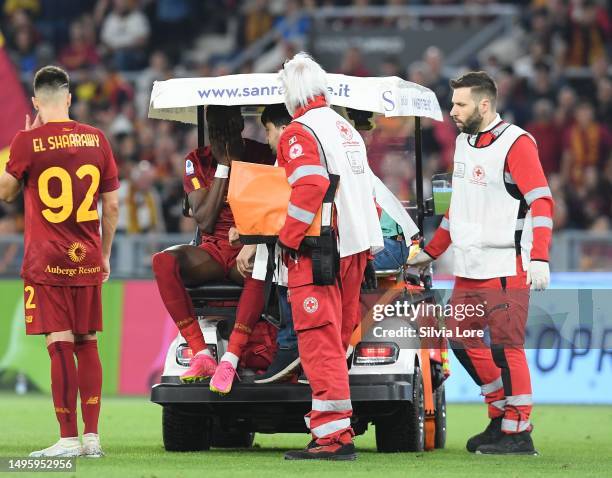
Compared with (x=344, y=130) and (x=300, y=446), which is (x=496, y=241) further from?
(x=300, y=446)

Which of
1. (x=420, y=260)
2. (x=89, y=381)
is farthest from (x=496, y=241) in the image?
(x=89, y=381)

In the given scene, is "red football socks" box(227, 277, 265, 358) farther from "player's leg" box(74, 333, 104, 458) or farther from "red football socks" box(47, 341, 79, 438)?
"red football socks" box(47, 341, 79, 438)

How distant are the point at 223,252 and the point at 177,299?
0.45 meters

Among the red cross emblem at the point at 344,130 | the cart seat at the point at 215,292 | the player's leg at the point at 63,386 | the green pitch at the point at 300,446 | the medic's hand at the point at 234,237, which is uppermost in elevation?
the red cross emblem at the point at 344,130

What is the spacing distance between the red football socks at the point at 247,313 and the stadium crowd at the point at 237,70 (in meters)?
8.77

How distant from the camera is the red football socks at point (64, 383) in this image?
31.2 feet

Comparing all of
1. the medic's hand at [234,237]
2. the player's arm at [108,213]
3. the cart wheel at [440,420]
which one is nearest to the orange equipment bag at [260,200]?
the medic's hand at [234,237]

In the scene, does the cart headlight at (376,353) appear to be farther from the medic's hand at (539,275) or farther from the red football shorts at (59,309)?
the red football shorts at (59,309)

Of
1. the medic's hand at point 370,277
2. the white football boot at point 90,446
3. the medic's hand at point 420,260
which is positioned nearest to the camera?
the white football boot at point 90,446

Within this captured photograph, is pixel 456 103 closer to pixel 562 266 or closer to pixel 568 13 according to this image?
pixel 562 266

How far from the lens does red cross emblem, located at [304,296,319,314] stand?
9242 millimetres

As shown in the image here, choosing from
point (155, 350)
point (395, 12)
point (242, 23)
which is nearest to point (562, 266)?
point (155, 350)

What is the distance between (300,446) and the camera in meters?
11.5

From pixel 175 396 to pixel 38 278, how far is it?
110cm
